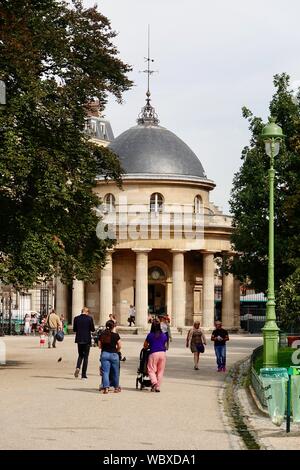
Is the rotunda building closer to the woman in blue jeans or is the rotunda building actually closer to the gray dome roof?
the gray dome roof

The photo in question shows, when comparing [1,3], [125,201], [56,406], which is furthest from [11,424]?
[125,201]

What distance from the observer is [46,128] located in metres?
32.2

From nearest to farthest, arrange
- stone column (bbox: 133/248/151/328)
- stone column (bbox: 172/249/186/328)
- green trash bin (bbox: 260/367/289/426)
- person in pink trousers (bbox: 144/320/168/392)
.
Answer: green trash bin (bbox: 260/367/289/426) < person in pink trousers (bbox: 144/320/168/392) < stone column (bbox: 133/248/151/328) < stone column (bbox: 172/249/186/328)

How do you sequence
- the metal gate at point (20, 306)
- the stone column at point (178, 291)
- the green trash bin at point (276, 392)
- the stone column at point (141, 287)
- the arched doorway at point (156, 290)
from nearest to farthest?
the green trash bin at point (276, 392) → the metal gate at point (20, 306) → the stone column at point (141, 287) → the stone column at point (178, 291) → the arched doorway at point (156, 290)

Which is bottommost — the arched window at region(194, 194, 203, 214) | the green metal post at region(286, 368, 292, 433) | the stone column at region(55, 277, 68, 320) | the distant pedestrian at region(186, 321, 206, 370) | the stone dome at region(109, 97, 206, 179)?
the green metal post at region(286, 368, 292, 433)

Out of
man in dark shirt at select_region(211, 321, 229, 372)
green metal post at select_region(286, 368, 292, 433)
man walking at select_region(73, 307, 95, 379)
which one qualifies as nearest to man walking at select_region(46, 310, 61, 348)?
man in dark shirt at select_region(211, 321, 229, 372)

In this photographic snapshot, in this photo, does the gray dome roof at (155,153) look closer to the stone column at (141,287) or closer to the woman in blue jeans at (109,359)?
the stone column at (141,287)

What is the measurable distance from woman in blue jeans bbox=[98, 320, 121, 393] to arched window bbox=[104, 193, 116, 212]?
54.4m

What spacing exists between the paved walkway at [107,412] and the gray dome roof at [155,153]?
4788cm

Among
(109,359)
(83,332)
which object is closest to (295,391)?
(109,359)

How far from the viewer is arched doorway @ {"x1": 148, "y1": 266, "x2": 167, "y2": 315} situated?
80.6 metres

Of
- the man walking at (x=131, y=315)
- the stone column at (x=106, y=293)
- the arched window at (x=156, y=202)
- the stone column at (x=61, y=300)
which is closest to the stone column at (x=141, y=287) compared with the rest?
the man walking at (x=131, y=315)

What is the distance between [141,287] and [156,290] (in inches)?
222

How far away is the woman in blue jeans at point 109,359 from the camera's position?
78.6 feet
